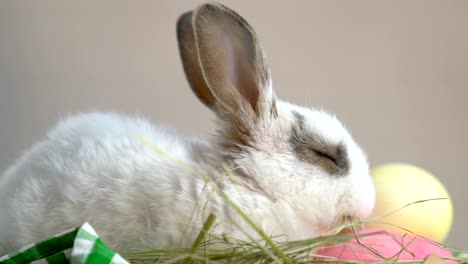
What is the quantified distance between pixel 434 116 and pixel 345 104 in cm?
25

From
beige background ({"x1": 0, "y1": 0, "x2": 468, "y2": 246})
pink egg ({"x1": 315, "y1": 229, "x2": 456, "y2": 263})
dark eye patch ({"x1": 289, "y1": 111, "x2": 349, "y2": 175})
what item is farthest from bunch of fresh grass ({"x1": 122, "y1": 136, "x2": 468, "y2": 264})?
beige background ({"x1": 0, "y1": 0, "x2": 468, "y2": 246})

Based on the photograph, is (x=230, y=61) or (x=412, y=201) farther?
(x=412, y=201)

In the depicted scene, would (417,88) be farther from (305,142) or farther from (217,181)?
(217,181)

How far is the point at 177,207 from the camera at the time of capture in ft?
2.25

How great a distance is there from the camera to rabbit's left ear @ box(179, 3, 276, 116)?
0.74m

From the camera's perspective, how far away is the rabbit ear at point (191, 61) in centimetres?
79

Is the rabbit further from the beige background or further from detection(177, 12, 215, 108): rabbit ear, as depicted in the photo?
the beige background

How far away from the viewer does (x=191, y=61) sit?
0.81 meters

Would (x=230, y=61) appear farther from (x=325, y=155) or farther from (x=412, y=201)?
(x=412, y=201)

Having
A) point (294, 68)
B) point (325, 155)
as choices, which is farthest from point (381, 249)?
point (294, 68)

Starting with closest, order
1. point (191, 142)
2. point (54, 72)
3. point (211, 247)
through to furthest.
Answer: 1. point (211, 247)
2. point (191, 142)
3. point (54, 72)

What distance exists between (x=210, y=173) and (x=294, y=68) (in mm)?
901

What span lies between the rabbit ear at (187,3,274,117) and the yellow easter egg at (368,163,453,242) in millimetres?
253

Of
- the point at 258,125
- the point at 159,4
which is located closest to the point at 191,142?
the point at 258,125
